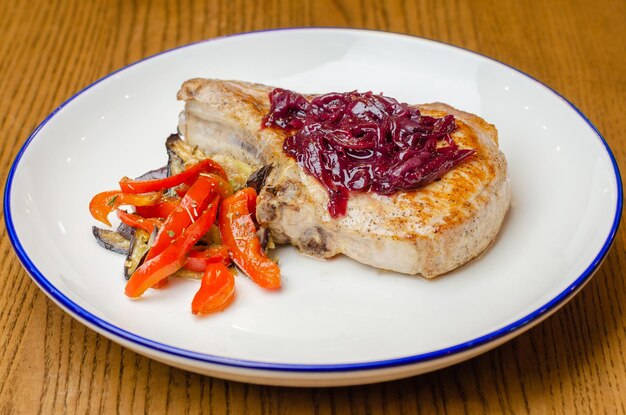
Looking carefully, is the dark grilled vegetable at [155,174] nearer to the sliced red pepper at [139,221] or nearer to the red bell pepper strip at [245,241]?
the sliced red pepper at [139,221]

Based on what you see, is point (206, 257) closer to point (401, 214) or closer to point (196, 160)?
point (196, 160)

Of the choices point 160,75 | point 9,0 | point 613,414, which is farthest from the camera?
point 9,0

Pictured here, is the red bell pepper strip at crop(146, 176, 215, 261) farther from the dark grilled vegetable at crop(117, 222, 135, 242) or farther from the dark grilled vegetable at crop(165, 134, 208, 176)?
the dark grilled vegetable at crop(165, 134, 208, 176)

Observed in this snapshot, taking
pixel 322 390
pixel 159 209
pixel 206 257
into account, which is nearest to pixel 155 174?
pixel 159 209

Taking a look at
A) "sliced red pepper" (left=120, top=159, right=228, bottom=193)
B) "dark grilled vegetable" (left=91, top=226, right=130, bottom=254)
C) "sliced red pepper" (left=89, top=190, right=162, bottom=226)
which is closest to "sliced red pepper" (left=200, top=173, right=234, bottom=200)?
"sliced red pepper" (left=120, top=159, right=228, bottom=193)

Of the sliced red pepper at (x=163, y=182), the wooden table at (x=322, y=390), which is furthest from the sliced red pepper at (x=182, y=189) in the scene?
the wooden table at (x=322, y=390)

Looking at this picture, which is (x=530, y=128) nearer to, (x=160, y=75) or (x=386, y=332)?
(x=386, y=332)

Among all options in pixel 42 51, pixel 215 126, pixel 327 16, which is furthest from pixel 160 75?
pixel 327 16
